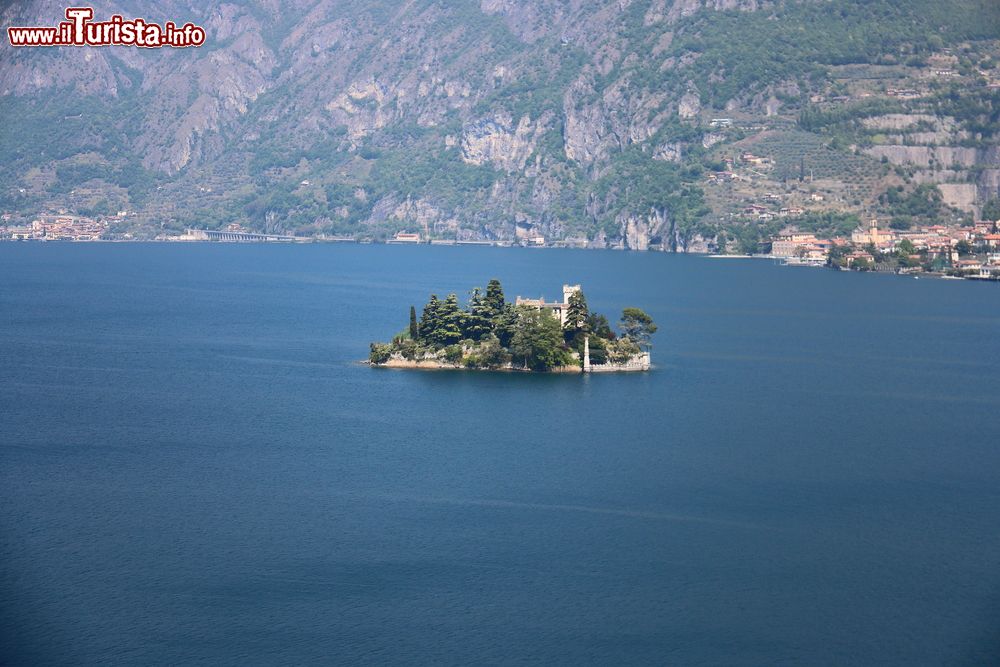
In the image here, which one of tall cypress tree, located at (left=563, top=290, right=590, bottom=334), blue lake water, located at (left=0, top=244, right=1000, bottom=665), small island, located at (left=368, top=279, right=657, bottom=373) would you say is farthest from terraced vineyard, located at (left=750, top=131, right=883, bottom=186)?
tall cypress tree, located at (left=563, top=290, right=590, bottom=334)

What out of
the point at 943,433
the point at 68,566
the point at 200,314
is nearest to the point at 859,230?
the point at 200,314

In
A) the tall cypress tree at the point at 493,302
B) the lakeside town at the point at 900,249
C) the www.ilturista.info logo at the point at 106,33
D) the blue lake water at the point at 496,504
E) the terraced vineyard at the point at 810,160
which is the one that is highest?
the terraced vineyard at the point at 810,160

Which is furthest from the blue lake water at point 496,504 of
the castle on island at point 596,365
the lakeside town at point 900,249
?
the lakeside town at point 900,249

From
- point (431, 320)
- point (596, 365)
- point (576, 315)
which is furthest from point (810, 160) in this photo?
point (596, 365)

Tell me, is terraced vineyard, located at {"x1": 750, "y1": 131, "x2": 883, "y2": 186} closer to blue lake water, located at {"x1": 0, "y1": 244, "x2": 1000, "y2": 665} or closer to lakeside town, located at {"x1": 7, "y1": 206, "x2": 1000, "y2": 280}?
lakeside town, located at {"x1": 7, "y1": 206, "x2": 1000, "y2": 280}

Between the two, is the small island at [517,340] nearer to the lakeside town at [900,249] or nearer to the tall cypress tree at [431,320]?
the tall cypress tree at [431,320]

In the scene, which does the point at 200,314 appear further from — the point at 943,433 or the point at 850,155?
the point at 850,155

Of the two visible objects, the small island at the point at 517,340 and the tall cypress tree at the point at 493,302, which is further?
the tall cypress tree at the point at 493,302
